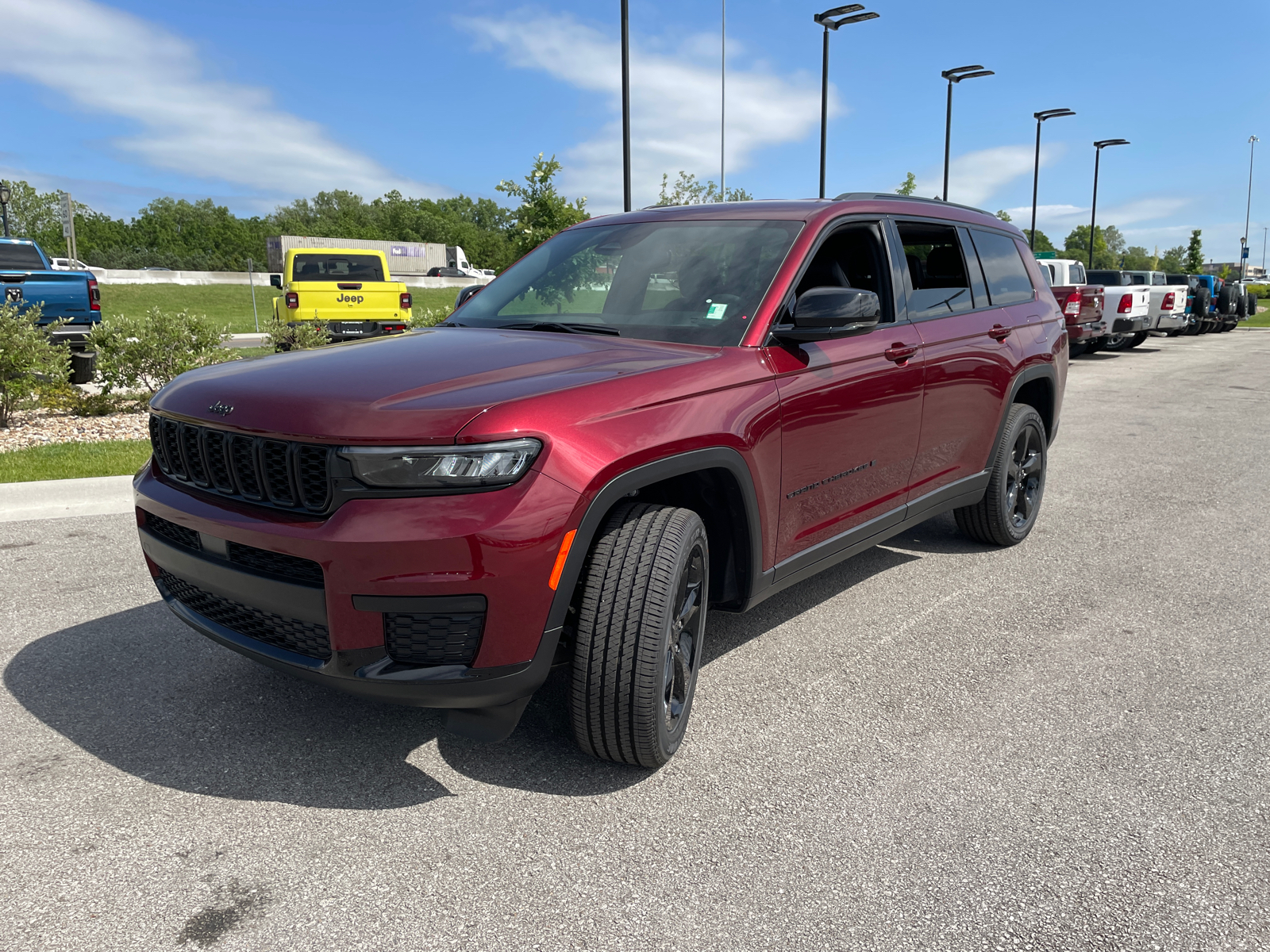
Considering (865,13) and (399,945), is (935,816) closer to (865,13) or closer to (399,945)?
(399,945)

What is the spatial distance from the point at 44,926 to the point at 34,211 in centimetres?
10994

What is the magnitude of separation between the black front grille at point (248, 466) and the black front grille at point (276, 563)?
136 mm

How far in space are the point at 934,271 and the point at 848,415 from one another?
142cm

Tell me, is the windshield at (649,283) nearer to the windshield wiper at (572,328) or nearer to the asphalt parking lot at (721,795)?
the windshield wiper at (572,328)

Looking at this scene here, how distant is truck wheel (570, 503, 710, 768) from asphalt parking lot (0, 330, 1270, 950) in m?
0.22

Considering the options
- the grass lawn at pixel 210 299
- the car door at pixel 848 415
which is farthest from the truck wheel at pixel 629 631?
the grass lawn at pixel 210 299

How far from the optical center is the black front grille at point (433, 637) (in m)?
2.53

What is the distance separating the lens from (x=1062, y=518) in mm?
6430

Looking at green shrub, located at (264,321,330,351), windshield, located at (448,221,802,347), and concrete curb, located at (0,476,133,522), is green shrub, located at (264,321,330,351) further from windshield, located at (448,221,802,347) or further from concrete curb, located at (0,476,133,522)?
windshield, located at (448,221,802,347)

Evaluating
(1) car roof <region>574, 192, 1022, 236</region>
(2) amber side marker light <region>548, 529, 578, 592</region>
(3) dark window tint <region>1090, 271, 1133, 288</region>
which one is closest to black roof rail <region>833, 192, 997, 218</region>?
(1) car roof <region>574, 192, 1022, 236</region>

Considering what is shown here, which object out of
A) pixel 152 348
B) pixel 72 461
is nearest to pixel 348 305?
pixel 152 348

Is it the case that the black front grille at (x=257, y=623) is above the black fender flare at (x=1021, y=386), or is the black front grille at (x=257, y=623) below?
below

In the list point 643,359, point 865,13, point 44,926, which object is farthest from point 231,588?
point 865,13

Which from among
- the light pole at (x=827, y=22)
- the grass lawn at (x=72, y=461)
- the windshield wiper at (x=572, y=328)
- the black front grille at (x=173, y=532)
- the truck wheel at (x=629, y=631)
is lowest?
the grass lawn at (x=72, y=461)
